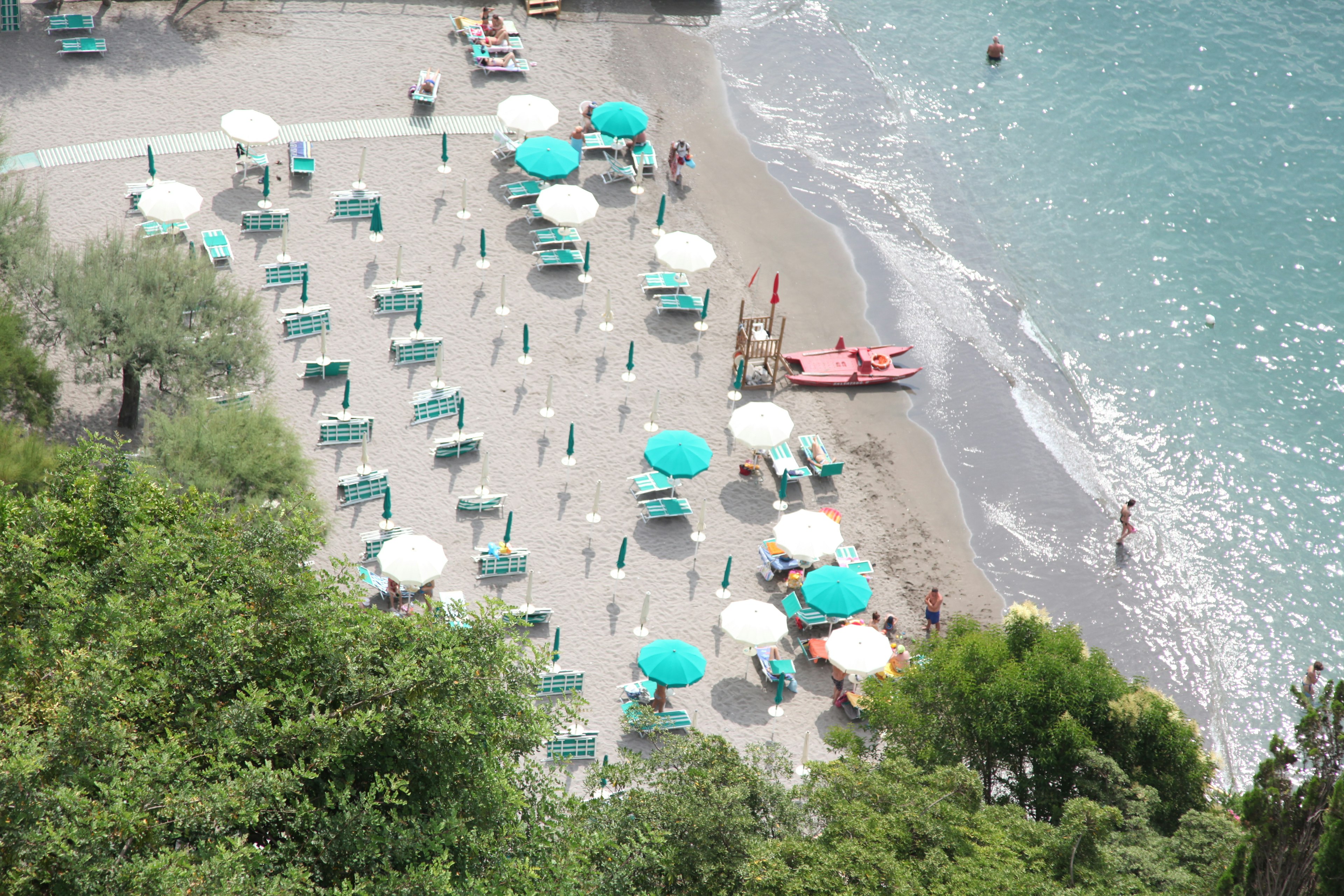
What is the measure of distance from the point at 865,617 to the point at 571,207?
47.2 feet

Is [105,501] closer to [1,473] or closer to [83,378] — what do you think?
[1,473]

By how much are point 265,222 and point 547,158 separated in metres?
8.11

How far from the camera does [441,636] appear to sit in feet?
49.9

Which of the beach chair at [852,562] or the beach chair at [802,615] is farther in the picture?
the beach chair at [852,562]

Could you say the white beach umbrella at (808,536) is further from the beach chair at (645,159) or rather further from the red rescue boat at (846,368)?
the beach chair at (645,159)

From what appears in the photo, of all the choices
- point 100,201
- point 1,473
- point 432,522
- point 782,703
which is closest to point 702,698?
point 782,703

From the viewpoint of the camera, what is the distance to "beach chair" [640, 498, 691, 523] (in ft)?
97.6

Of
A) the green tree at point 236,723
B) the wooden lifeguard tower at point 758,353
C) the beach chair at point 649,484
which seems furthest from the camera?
the wooden lifeguard tower at point 758,353

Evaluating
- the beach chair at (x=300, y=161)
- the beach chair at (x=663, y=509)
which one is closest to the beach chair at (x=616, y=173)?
the beach chair at (x=300, y=161)

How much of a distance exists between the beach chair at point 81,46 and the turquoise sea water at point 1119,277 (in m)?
20.8

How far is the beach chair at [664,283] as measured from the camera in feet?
117

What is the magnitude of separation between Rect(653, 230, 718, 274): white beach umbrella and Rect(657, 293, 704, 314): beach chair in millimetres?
767

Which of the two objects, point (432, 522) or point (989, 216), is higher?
point (989, 216)

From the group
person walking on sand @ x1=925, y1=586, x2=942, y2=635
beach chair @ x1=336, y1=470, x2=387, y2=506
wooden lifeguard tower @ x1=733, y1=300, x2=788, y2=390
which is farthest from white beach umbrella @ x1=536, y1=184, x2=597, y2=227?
person walking on sand @ x1=925, y1=586, x2=942, y2=635
